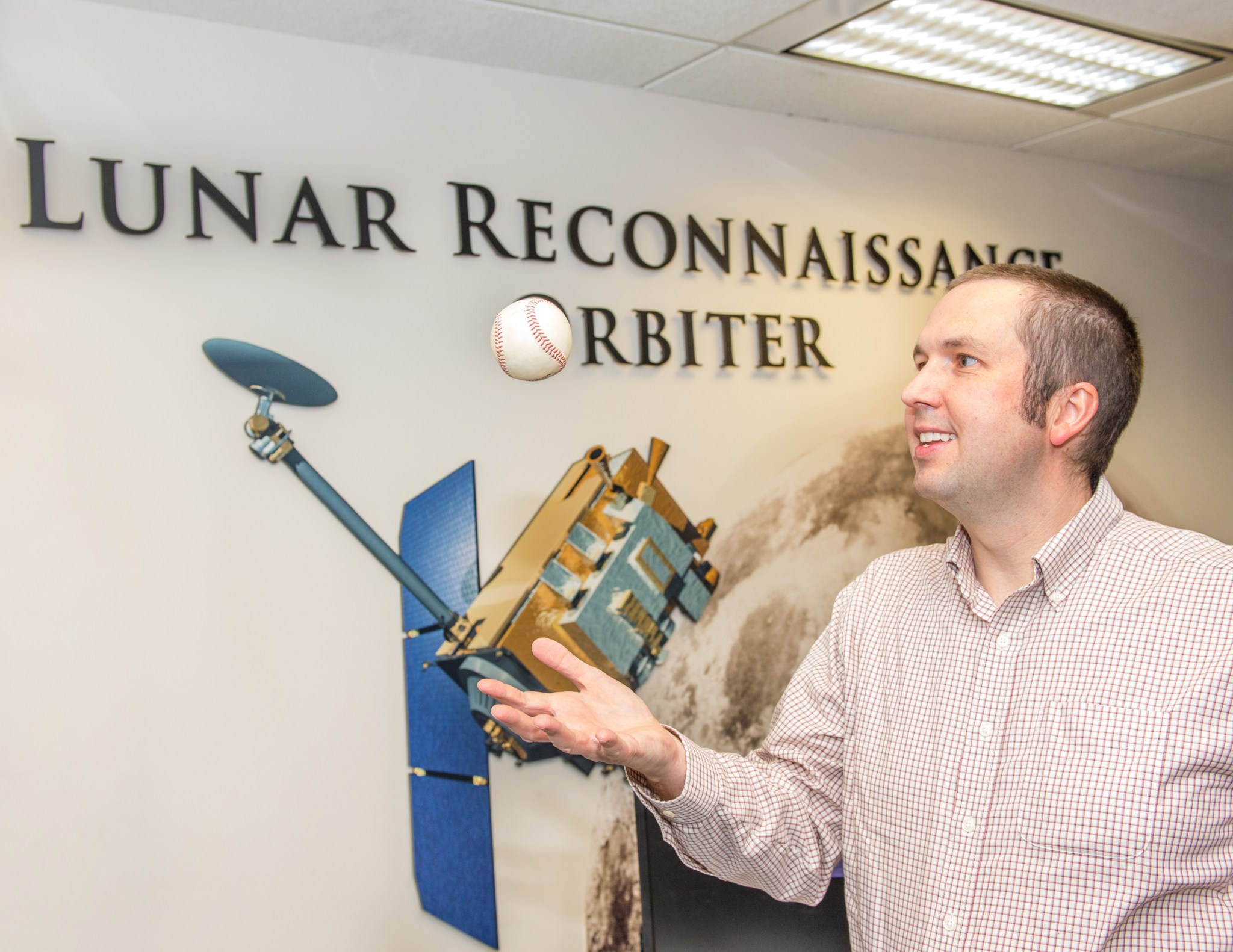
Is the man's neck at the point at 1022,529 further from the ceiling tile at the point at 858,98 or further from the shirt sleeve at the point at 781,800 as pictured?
the ceiling tile at the point at 858,98

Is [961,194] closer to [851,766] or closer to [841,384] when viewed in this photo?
[841,384]

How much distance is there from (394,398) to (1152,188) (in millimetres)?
3373

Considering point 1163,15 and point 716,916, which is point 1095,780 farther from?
point 1163,15

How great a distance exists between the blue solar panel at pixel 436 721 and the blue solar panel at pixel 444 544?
0.07 metres

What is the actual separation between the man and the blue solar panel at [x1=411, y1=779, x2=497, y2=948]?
117 cm

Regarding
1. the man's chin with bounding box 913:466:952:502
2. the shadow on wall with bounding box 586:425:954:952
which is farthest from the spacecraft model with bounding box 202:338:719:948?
the man's chin with bounding box 913:466:952:502

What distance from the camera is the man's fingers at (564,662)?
1.54 metres

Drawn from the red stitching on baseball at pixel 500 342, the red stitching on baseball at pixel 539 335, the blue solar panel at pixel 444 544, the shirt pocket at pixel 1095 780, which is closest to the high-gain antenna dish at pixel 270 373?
the blue solar panel at pixel 444 544

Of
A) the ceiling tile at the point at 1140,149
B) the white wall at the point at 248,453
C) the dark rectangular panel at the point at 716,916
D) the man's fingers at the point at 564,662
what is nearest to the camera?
the man's fingers at the point at 564,662

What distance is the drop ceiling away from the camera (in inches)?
101

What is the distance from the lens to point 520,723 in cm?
150

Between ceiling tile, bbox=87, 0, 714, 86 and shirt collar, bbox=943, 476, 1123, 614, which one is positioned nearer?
shirt collar, bbox=943, 476, 1123, 614

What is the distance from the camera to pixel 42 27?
2381 millimetres

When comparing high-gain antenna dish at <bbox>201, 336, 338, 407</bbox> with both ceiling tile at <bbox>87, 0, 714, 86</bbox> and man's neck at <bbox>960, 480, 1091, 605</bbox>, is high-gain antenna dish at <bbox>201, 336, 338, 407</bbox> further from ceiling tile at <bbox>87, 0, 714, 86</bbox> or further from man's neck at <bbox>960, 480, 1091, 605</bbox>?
man's neck at <bbox>960, 480, 1091, 605</bbox>
